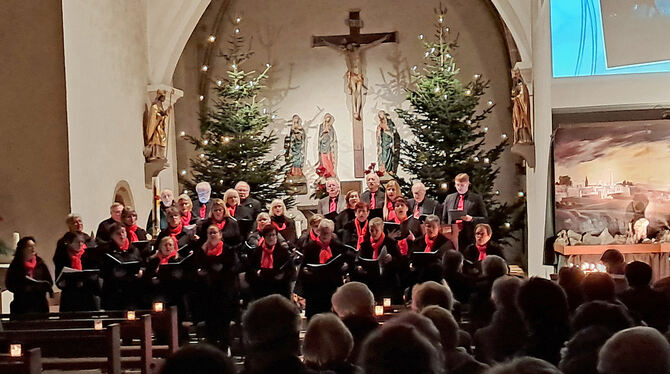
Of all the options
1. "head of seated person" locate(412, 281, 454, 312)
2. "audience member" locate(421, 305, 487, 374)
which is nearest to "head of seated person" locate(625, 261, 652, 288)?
"head of seated person" locate(412, 281, 454, 312)

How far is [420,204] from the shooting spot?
10.1 metres

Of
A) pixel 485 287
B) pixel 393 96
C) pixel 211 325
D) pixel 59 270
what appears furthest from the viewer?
pixel 393 96

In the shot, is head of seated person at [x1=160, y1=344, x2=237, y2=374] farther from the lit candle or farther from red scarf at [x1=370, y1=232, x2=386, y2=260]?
red scarf at [x1=370, y1=232, x2=386, y2=260]

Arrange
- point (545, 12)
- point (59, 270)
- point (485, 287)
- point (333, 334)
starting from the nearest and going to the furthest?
1. point (333, 334)
2. point (485, 287)
3. point (59, 270)
4. point (545, 12)

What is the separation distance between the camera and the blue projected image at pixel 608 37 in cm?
1038

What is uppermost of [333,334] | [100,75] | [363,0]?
[363,0]

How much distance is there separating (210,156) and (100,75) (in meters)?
3.05

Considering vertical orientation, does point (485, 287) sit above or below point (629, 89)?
below

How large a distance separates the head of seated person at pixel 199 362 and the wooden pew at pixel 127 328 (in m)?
3.74

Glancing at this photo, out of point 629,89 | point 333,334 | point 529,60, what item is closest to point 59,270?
point 333,334

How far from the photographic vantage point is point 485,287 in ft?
21.8

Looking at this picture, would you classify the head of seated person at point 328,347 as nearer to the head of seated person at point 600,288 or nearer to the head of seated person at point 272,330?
the head of seated person at point 272,330

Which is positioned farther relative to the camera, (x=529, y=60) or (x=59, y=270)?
(x=529, y=60)

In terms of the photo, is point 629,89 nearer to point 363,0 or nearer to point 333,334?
point 363,0
